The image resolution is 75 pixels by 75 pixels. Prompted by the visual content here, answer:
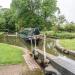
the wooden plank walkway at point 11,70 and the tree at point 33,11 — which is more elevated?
the tree at point 33,11

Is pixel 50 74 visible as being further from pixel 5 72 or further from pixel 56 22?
pixel 56 22

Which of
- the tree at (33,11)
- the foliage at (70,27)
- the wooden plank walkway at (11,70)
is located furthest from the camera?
the tree at (33,11)

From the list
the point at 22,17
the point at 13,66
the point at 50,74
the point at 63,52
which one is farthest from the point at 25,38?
the point at 50,74

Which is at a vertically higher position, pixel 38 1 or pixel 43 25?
pixel 38 1

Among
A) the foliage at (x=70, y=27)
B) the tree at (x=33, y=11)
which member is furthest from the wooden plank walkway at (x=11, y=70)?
the tree at (x=33, y=11)

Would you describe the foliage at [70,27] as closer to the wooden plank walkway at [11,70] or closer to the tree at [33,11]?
the tree at [33,11]

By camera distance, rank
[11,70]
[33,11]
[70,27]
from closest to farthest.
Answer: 1. [11,70]
2. [70,27]
3. [33,11]

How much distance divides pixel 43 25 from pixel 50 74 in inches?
1702

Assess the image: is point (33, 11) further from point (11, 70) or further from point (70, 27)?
point (11, 70)

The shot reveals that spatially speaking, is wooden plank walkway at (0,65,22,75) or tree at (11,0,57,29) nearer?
wooden plank walkway at (0,65,22,75)

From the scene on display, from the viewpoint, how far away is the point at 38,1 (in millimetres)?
50875

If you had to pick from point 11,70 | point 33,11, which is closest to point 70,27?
point 33,11

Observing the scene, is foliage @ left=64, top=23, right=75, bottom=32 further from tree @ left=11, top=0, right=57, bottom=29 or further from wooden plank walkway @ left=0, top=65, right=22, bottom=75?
wooden plank walkway @ left=0, top=65, right=22, bottom=75

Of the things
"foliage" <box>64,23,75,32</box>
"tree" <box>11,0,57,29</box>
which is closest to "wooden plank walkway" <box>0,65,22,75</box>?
"foliage" <box>64,23,75,32</box>
